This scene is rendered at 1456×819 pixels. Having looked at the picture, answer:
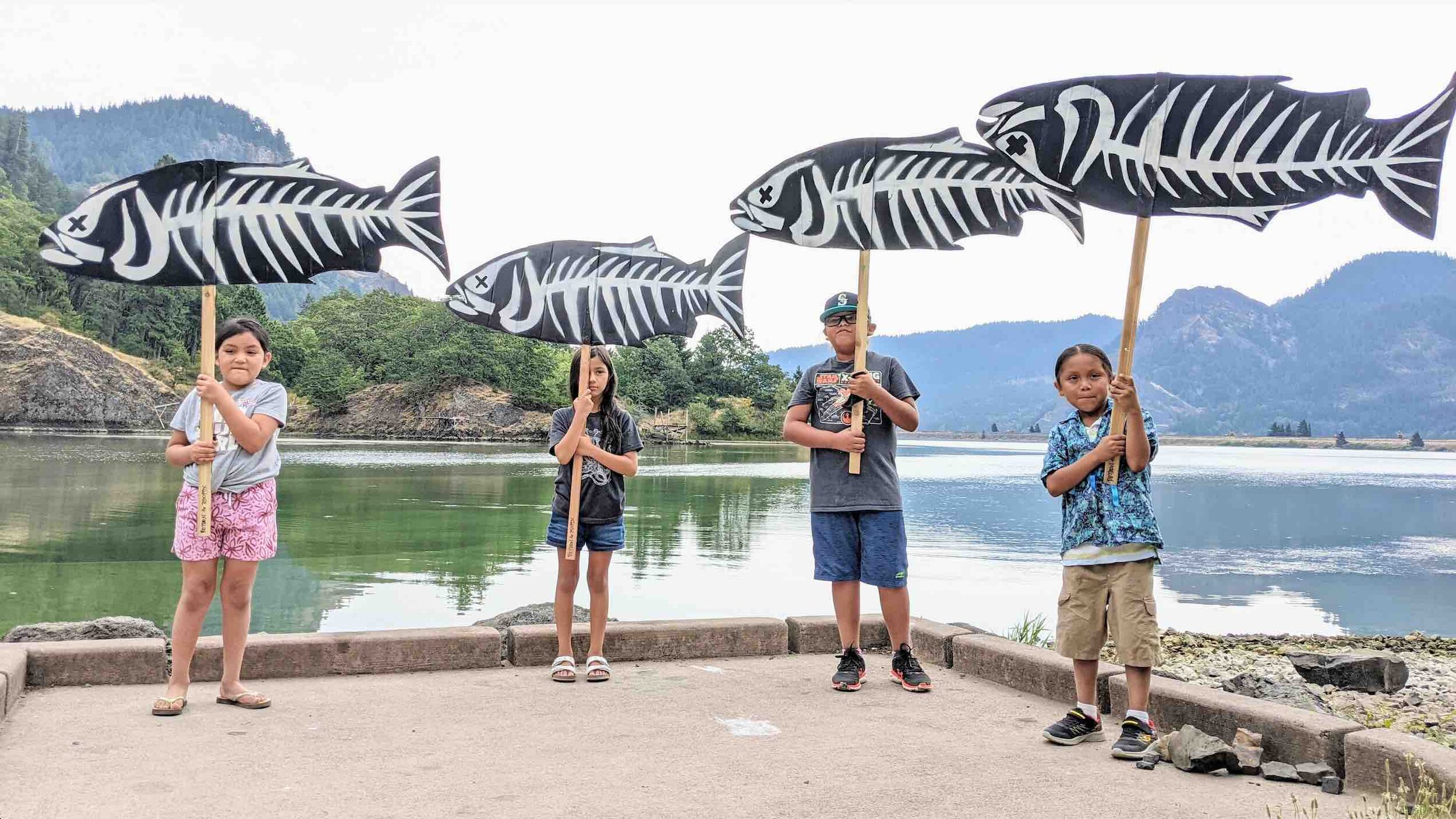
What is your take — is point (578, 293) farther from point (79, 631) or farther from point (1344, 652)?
point (1344, 652)

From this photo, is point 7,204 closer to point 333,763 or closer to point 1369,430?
point 333,763

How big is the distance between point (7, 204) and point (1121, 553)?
314ft

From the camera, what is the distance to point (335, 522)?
20328mm

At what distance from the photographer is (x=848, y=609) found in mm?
5473

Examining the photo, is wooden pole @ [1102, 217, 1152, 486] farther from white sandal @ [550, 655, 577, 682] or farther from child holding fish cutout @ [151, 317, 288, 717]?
child holding fish cutout @ [151, 317, 288, 717]

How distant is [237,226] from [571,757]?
3.11 meters

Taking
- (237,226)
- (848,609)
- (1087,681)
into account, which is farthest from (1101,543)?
(237,226)

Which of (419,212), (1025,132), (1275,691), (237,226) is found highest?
(1025,132)

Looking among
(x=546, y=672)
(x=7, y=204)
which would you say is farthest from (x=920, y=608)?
A: (x=7, y=204)

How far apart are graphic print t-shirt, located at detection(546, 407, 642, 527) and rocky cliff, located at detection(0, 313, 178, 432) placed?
6472 centimetres

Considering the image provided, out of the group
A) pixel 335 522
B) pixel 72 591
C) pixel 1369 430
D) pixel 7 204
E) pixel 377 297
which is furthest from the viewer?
pixel 1369 430

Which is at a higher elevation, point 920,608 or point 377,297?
point 377,297

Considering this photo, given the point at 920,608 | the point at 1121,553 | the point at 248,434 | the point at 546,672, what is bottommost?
the point at 920,608

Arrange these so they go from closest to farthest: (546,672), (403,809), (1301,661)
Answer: (403,809) < (546,672) < (1301,661)
